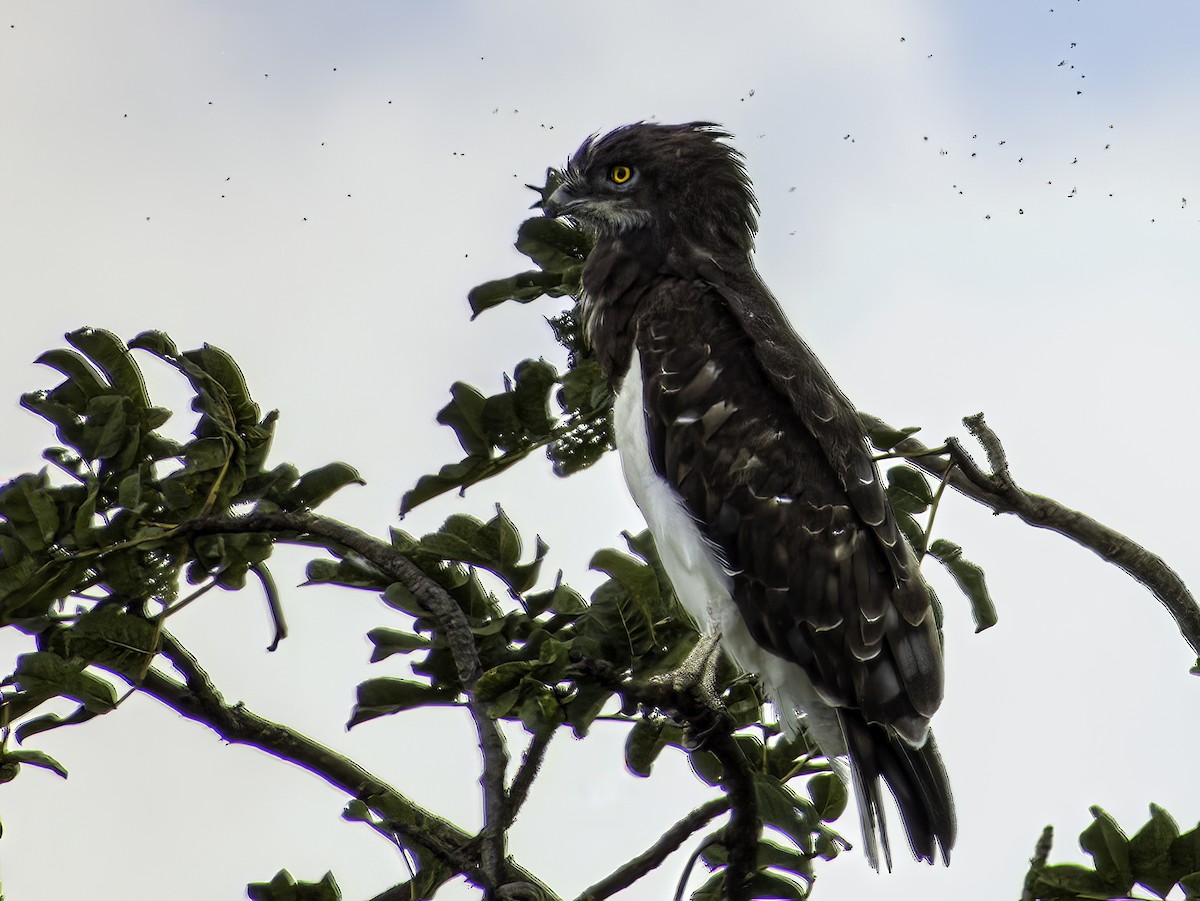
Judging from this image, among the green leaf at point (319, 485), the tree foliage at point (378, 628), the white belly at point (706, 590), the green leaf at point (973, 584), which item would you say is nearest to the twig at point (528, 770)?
the tree foliage at point (378, 628)

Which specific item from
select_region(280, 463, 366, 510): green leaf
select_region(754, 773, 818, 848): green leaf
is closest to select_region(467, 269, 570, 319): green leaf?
select_region(280, 463, 366, 510): green leaf

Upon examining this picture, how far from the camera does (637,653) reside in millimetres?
3621

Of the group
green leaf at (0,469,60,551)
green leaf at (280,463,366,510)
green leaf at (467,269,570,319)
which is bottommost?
green leaf at (0,469,60,551)

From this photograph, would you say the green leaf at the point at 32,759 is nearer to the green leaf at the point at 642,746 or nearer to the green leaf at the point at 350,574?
the green leaf at the point at 350,574

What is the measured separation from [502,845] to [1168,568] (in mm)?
2572

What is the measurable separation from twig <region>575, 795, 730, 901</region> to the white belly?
0.60m

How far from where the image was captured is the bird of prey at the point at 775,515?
4160mm

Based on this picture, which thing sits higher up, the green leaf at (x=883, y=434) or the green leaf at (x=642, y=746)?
the green leaf at (x=883, y=434)

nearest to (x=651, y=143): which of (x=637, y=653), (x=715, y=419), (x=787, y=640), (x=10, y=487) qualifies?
(x=715, y=419)

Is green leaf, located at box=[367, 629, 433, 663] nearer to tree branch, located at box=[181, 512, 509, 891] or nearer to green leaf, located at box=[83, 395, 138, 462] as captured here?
tree branch, located at box=[181, 512, 509, 891]

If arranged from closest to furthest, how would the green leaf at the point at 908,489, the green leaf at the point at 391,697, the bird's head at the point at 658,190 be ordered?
1. the green leaf at the point at 391,697
2. the green leaf at the point at 908,489
3. the bird's head at the point at 658,190

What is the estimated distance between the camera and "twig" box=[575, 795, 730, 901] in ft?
11.7

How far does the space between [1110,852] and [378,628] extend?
1.91 metres

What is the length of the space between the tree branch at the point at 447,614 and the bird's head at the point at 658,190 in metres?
2.19
